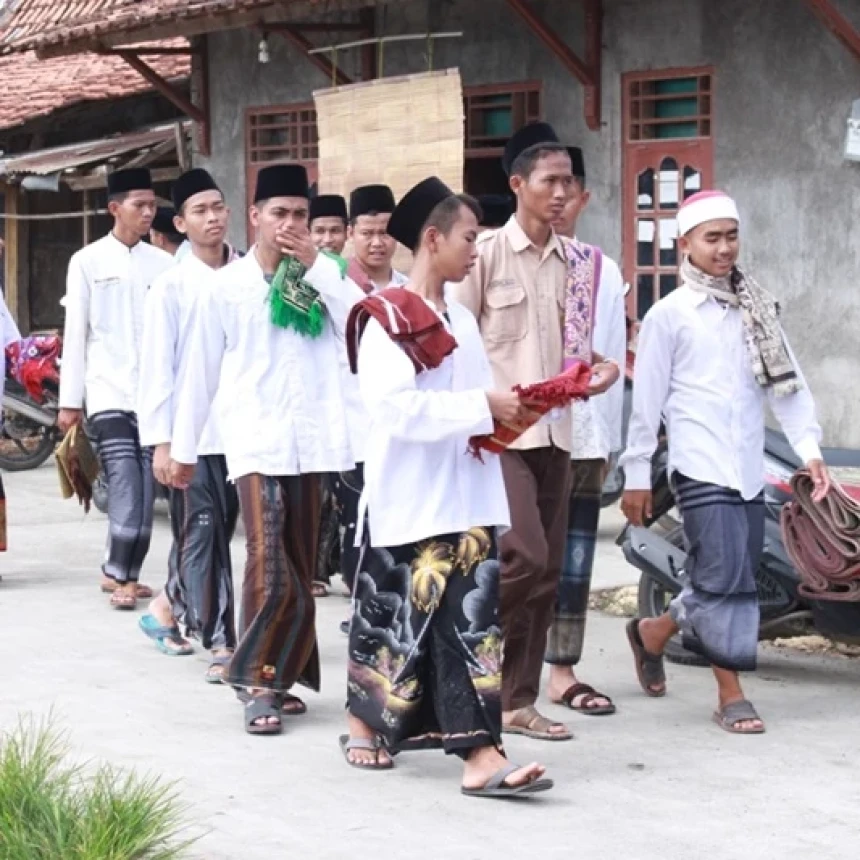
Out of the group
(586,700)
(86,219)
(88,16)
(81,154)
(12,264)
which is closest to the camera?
(586,700)

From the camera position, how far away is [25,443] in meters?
17.3

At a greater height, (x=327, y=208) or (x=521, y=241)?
(x=327, y=208)

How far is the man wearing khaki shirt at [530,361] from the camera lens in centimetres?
712

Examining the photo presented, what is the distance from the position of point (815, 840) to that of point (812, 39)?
8664 millimetres

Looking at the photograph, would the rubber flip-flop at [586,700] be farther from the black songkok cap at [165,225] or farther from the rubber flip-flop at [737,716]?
the black songkok cap at [165,225]

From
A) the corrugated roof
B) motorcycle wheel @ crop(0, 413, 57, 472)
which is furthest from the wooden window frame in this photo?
the corrugated roof

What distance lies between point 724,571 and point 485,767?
4.61 ft

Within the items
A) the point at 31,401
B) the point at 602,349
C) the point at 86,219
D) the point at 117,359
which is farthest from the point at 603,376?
the point at 86,219

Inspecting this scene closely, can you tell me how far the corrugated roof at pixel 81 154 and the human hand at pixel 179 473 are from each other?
14.2 metres

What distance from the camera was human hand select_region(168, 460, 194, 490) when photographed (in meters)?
7.62

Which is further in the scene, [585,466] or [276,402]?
[585,466]

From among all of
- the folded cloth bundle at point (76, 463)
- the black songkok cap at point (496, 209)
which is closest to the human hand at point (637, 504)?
the black songkok cap at point (496, 209)

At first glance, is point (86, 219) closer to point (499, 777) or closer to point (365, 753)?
point (365, 753)

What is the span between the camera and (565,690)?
770cm
